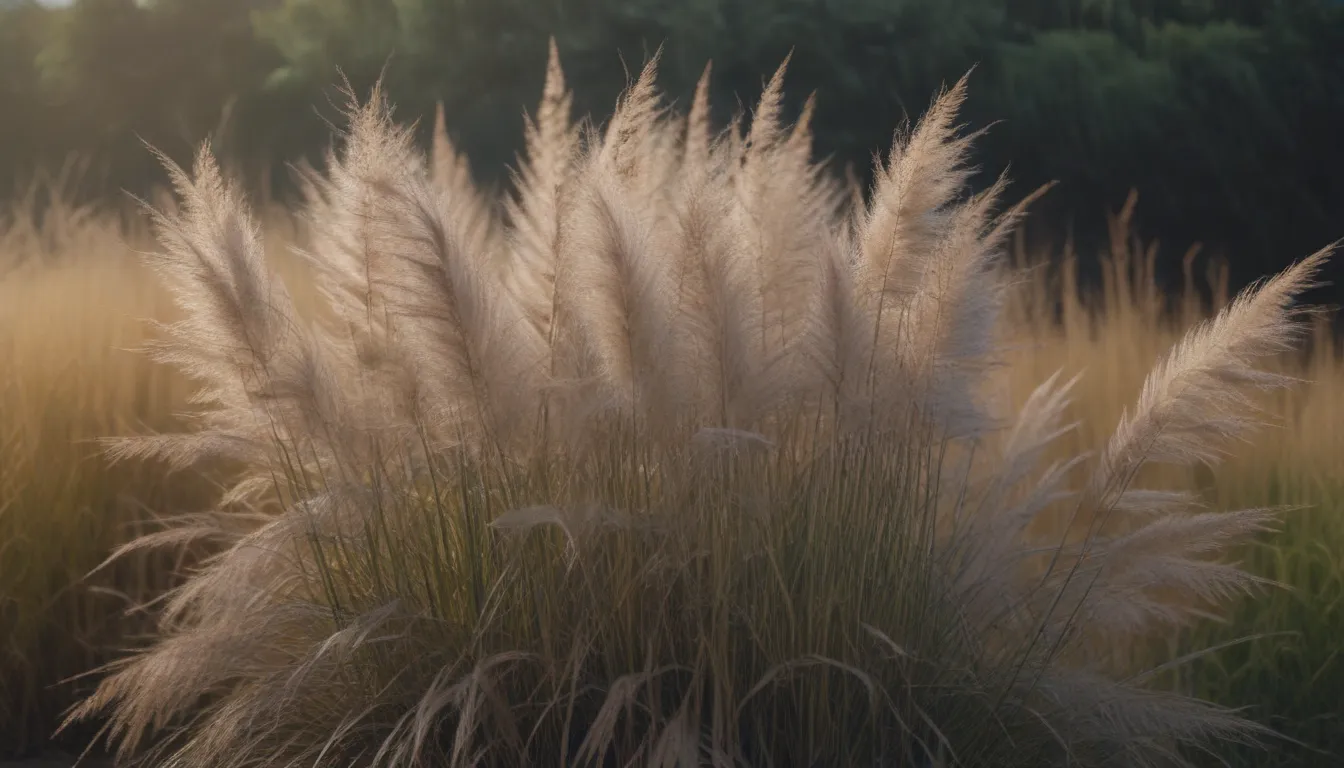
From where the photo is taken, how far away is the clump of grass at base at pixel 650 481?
282 cm

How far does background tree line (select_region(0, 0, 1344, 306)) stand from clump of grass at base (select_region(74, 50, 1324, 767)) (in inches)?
331

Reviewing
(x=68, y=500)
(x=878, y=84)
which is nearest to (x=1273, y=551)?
(x=68, y=500)

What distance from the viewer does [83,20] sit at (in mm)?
15320

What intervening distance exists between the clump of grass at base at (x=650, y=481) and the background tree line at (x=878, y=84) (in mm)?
8418

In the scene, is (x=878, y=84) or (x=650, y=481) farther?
(x=878, y=84)

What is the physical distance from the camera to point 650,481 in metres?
3.10

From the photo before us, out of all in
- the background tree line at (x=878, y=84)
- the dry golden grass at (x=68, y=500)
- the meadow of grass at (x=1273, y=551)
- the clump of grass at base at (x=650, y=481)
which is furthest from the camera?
the background tree line at (x=878, y=84)

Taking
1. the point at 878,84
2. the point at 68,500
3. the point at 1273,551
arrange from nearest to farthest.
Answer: the point at 68,500 → the point at 1273,551 → the point at 878,84

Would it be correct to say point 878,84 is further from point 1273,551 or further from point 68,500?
point 68,500

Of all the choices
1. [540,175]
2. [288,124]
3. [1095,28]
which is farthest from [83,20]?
[540,175]

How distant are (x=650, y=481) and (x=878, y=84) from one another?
394 inches

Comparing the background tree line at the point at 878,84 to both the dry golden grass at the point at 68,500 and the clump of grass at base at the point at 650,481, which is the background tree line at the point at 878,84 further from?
the clump of grass at base at the point at 650,481

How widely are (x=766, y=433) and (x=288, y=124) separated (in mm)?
11984

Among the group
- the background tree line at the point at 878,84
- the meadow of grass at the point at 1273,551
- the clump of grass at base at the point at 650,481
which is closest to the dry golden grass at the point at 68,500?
the clump of grass at base at the point at 650,481
